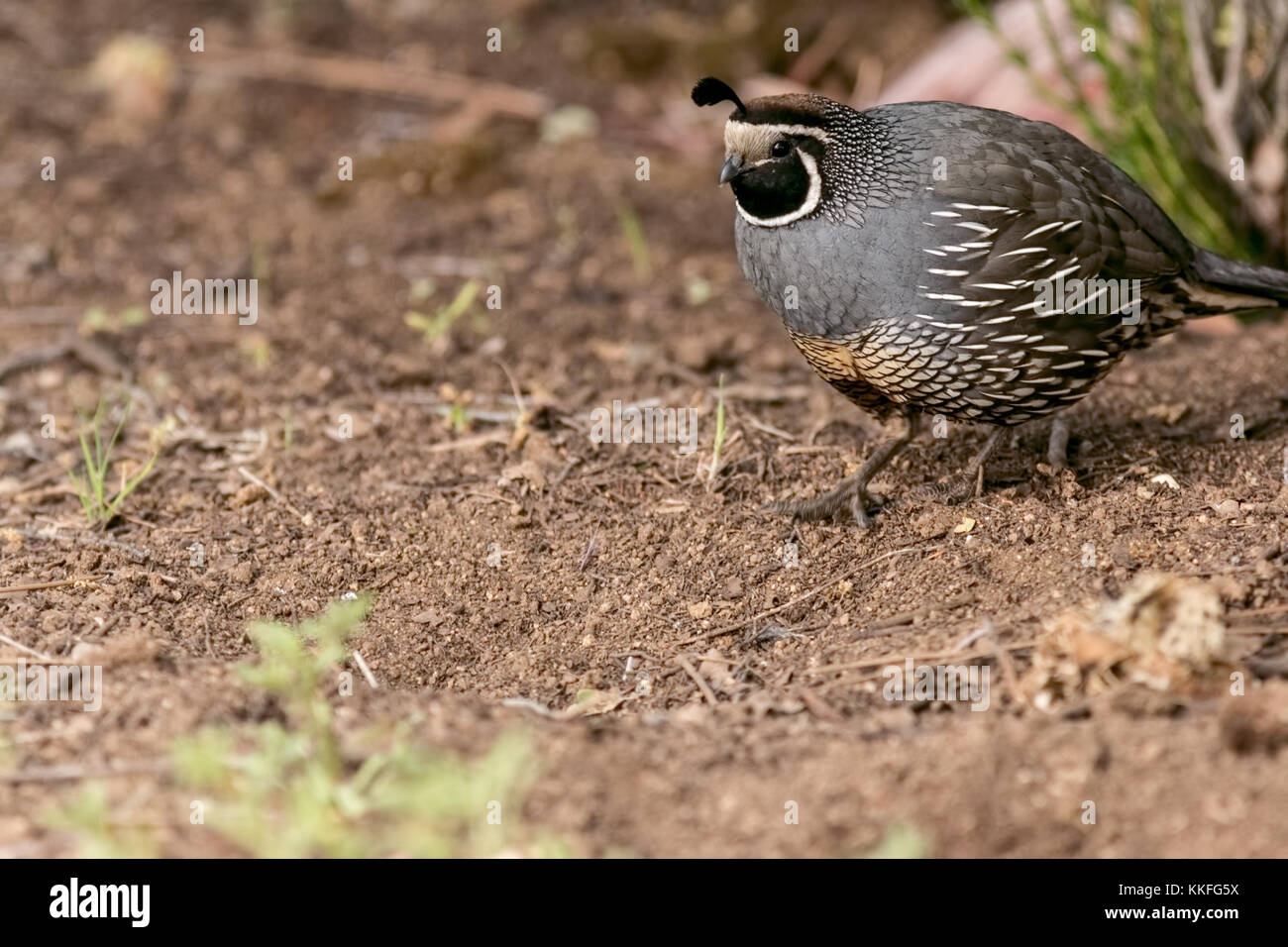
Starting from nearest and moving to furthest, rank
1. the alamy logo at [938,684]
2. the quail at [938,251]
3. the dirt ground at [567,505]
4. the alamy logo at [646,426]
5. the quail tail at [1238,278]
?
the dirt ground at [567,505] → the alamy logo at [938,684] → the quail at [938,251] → the quail tail at [1238,278] → the alamy logo at [646,426]

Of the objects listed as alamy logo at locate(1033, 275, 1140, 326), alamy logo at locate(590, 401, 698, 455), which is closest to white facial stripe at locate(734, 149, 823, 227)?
alamy logo at locate(1033, 275, 1140, 326)

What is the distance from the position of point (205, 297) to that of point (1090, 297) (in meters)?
4.06

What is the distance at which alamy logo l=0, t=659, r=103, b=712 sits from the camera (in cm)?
366

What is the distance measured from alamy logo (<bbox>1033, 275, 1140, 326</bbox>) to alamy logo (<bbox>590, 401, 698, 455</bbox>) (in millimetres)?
1371

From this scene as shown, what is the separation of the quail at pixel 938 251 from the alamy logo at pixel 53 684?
2.21 m

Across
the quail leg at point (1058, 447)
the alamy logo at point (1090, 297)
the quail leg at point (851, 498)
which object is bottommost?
the quail leg at point (851, 498)

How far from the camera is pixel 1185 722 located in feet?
10.5

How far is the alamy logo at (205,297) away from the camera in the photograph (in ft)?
21.8

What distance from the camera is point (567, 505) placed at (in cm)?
495

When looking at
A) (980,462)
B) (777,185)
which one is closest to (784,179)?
(777,185)

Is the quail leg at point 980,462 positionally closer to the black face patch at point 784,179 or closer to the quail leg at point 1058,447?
the quail leg at point 1058,447

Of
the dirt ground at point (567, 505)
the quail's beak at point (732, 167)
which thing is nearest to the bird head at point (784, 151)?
the quail's beak at point (732, 167)
